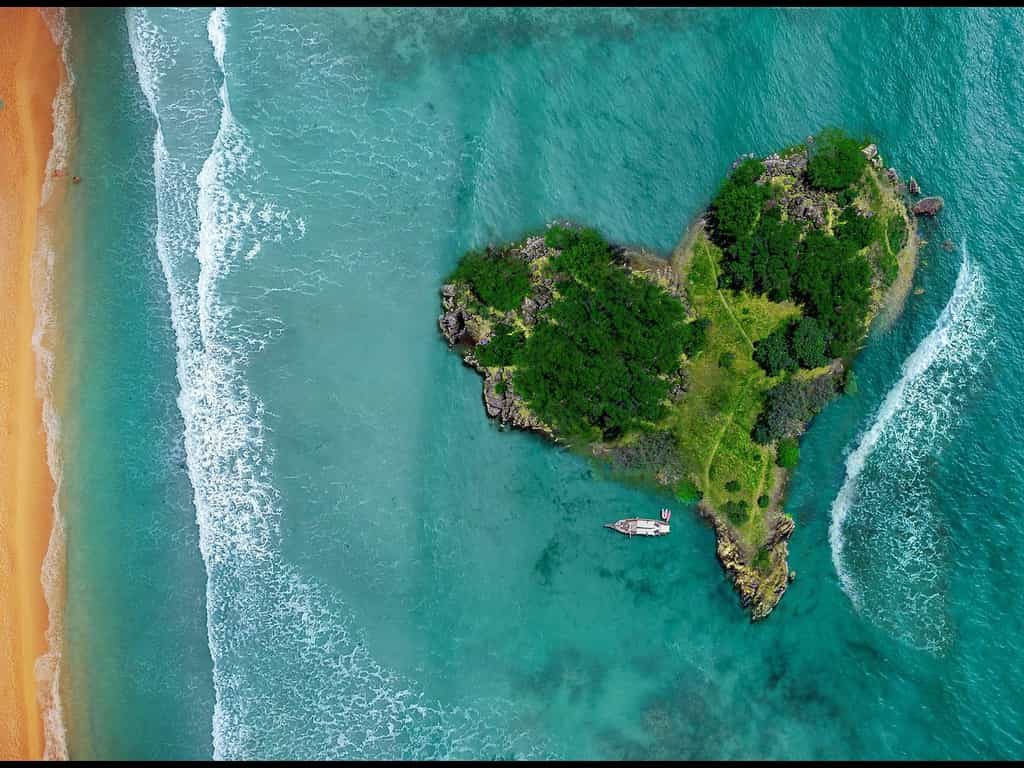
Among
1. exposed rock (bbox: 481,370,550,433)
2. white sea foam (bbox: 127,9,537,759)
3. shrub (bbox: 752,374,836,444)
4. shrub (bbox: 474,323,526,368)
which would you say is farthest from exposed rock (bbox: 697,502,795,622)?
shrub (bbox: 474,323,526,368)

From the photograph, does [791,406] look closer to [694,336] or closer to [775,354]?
[775,354]

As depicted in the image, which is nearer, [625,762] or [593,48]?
[625,762]

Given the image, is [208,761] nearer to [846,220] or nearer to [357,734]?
[357,734]

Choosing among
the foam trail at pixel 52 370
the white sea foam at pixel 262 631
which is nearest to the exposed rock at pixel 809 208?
the white sea foam at pixel 262 631

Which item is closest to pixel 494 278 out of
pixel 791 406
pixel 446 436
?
pixel 446 436

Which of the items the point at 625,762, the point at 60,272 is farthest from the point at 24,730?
the point at 625,762
